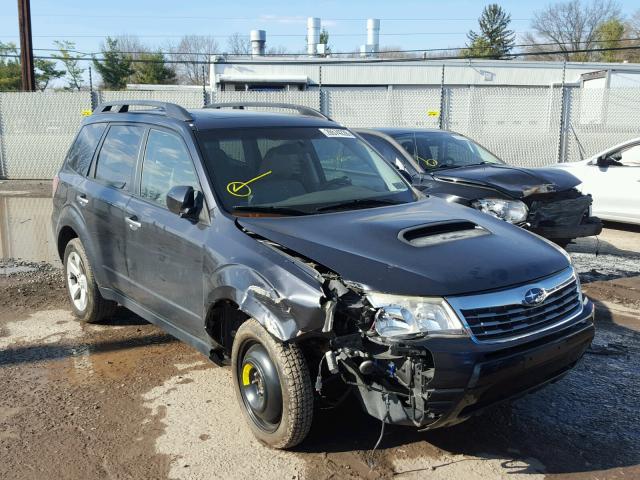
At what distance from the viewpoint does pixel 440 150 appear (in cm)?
766

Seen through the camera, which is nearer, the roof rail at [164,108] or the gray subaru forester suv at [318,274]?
the gray subaru forester suv at [318,274]

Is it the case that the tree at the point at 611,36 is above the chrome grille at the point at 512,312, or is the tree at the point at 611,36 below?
above

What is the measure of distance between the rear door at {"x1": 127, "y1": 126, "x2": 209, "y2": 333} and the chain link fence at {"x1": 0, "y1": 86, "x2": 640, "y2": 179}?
35.5ft

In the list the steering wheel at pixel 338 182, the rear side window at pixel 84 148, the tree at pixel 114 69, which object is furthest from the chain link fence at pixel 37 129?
the tree at pixel 114 69

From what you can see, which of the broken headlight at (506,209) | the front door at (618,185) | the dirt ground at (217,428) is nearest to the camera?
the dirt ground at (217,428)

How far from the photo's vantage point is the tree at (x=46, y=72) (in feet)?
193

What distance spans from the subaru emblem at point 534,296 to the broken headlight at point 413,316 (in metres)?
0.46

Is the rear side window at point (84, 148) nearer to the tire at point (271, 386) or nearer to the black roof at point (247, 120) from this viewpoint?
the black roof at point (247, 120)

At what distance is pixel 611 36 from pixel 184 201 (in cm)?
6919

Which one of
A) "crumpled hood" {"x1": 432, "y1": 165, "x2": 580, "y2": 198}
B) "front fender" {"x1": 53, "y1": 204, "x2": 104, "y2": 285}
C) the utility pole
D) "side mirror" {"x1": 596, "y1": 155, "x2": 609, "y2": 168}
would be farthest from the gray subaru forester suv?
the utility pole

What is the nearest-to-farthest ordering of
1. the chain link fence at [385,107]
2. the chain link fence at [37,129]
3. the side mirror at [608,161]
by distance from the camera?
the side mirror at [608,161] < the chain link fence at [385,107] < the chain link fence at [37,129]

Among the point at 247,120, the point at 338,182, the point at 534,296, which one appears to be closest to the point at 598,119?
the point at 338,182

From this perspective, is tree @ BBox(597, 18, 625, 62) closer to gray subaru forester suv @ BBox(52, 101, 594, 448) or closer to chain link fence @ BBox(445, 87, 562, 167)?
chain link fence @ BBox(445, 87, 562, 167)

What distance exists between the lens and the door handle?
4398 mm
